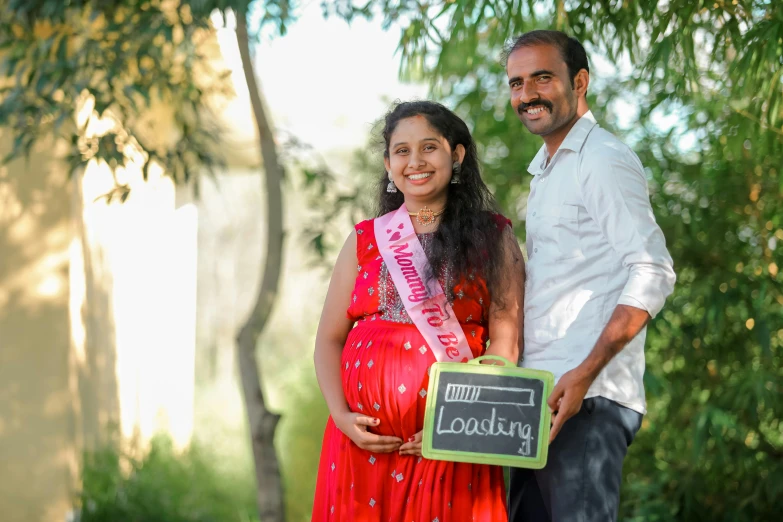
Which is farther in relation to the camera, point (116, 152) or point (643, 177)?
point (116, 152)

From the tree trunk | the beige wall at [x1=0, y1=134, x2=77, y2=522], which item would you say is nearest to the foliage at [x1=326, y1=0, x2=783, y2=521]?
the tree trunk

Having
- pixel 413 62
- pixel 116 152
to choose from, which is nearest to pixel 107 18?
pixel 116 152

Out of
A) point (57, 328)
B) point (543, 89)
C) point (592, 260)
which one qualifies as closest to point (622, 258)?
point (592, 260)

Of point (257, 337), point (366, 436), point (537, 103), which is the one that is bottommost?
point (257, 337)

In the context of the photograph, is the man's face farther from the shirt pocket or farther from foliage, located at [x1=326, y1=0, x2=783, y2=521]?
foliage, located at [x1=326, y1=0, x2=783, y2=521]

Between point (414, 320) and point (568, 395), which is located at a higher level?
point (414, 320)

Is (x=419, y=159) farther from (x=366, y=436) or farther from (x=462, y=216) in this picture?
(x=366, y=436)

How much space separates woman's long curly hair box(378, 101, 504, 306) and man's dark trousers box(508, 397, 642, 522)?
33cm

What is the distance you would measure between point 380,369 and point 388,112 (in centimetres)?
66

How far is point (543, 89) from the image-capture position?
7.06 ft

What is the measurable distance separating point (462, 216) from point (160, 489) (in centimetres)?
387

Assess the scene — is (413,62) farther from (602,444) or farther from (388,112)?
(602,444)

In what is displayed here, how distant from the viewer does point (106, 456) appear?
5.37 meters

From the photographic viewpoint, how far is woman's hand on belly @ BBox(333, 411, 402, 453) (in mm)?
2172
